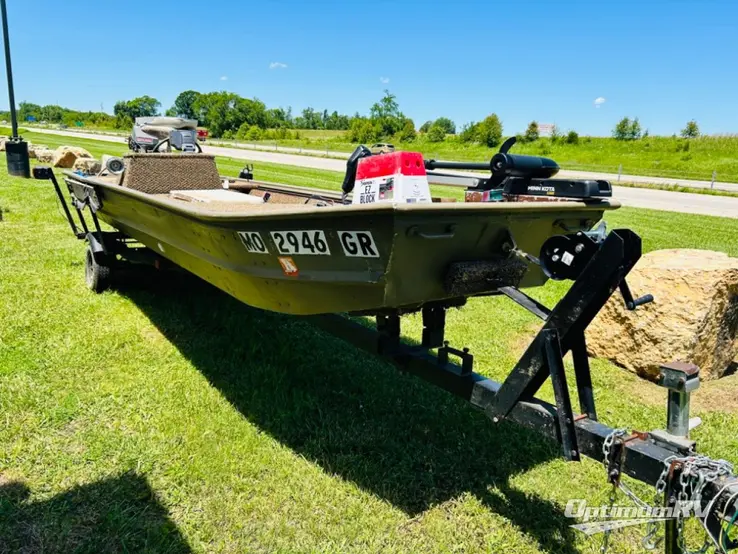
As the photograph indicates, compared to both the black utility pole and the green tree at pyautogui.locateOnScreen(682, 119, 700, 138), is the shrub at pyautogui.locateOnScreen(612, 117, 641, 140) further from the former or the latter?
the black utility pole

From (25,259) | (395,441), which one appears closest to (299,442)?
(395,441)

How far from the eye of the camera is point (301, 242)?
2.61 m

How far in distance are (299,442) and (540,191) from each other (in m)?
1.96

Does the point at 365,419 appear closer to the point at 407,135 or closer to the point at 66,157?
the point at 66,157

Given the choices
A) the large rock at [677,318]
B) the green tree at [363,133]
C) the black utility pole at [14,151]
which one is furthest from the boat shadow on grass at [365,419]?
the green tree at [363,133]

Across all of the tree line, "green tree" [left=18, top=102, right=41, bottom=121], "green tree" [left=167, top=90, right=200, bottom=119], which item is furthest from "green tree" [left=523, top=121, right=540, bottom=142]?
"green tree" [left=18, top=102, right=41, bottom=121]

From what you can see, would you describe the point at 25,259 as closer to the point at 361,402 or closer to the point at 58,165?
the point at 361,402

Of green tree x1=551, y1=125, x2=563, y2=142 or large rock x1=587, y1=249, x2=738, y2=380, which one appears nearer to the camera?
large rock x1=587, y1=249, x2=738, y2=380

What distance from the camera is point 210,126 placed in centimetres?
9169

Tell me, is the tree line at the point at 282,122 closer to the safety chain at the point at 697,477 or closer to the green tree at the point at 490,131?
the green tree at the point at 490,131

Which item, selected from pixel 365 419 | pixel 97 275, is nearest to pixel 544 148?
pixel 97 275

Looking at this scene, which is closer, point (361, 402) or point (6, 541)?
point (6, 541)

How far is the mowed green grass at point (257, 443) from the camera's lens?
2.76 m

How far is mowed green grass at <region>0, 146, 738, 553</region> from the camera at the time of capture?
9.07ft
